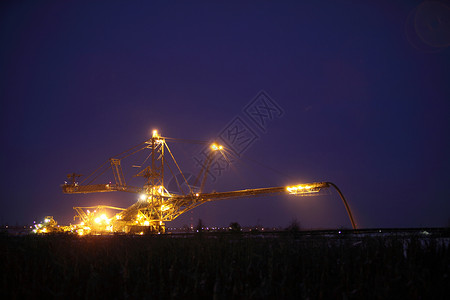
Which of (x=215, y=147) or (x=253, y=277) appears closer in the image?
(x=253, y=277)

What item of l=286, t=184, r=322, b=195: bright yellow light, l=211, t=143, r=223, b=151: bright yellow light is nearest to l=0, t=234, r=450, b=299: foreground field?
l=286, t=184, r=322, b=195: bright yellow light

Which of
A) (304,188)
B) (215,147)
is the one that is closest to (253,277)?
(304,188)

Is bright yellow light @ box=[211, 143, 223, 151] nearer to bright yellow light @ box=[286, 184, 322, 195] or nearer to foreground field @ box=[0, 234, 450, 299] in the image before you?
bright yellow light @ box=[286, 184, 322, 195]

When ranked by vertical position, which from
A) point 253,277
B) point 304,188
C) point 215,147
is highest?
point 215,147

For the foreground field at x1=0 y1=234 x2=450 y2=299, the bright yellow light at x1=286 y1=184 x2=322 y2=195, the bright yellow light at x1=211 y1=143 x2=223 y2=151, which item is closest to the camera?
the foreground field at x1=0 y1=234 x2=450 y2=299

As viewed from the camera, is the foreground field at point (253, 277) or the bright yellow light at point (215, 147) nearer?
the foreground field at point (253, 277)

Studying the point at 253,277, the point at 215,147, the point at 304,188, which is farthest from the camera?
the point at 215,147

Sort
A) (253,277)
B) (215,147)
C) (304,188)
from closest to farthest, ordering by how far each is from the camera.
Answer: (253,277), (304,188), (215,147)

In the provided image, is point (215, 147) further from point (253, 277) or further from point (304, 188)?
point (253, 277)

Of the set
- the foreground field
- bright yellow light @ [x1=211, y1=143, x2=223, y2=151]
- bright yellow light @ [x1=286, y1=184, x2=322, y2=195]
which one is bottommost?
the foreground field

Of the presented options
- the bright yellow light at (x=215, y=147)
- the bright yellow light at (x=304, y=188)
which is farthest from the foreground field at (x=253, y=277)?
the bright yellow light at (x=215, y=147)

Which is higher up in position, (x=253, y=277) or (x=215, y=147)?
(x=215, y=147)

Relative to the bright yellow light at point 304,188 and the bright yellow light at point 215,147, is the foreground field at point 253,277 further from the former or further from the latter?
the bright yellow light at point 215,147

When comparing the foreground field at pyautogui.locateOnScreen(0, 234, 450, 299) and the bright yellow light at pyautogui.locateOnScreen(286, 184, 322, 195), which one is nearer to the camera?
the foreground field at pyautogui.locateOnScreen(0, 234, 450, 299)
